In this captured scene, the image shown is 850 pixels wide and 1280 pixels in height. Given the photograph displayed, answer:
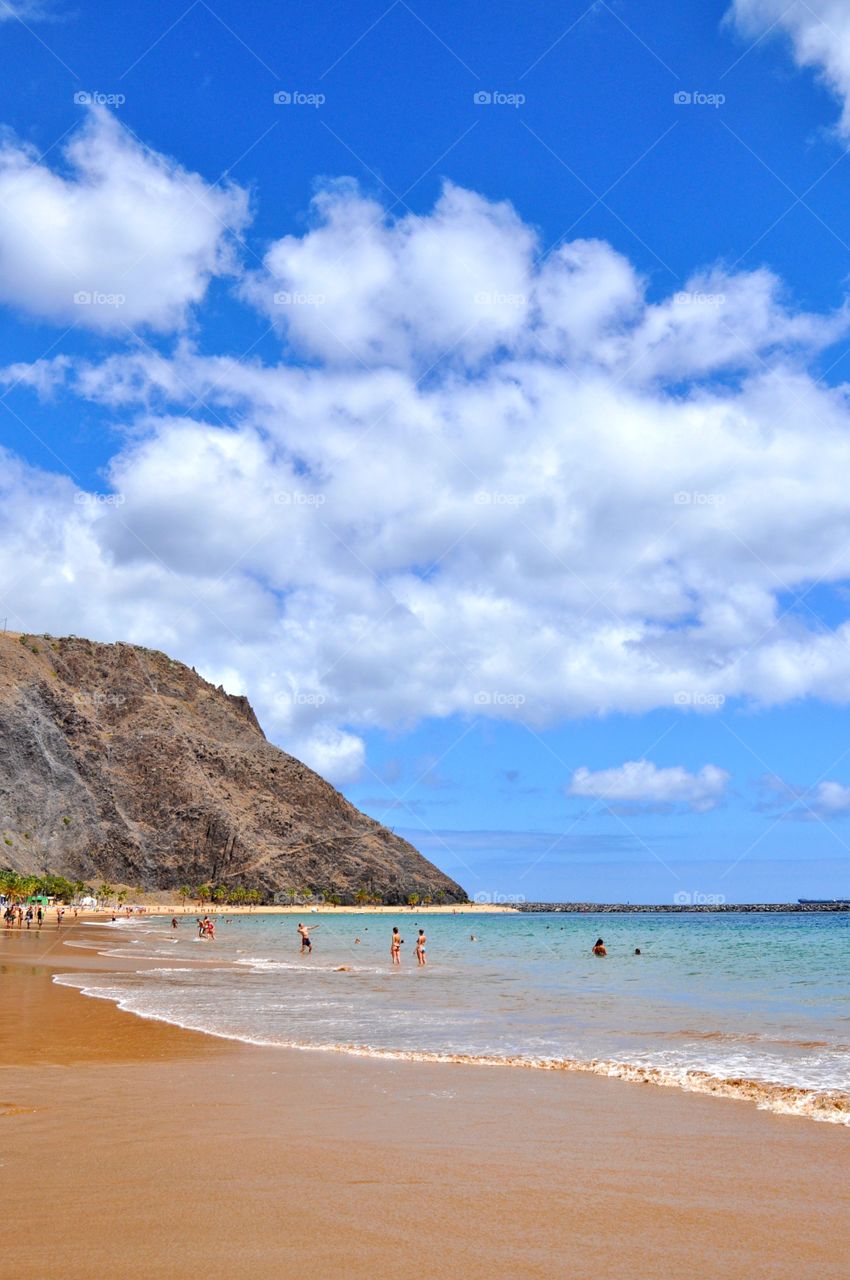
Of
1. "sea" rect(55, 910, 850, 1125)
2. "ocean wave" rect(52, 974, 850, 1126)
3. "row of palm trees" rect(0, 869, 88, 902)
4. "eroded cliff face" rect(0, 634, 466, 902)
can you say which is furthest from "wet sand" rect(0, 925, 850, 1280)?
"eroded cliff face" rect(0, 634, 466, 902)

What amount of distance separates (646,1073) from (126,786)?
166 metres

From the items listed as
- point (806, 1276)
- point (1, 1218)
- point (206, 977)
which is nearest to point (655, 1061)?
point (806, 1276)

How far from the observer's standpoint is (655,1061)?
1531 cm

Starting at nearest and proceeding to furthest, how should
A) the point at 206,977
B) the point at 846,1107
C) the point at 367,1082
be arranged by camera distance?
the point at 846,1107, the point at 367,1082, the point at 206,977

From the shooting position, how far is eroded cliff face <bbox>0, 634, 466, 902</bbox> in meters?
130

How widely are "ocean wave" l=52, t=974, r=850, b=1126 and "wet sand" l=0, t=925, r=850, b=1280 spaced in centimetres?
58

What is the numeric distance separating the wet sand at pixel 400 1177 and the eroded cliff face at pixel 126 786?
11711 centimetres

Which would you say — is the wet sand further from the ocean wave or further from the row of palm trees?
the row of palm trees

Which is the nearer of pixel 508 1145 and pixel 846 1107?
pixel 508 1145

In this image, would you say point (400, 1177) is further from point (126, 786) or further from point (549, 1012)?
point (126, 786)

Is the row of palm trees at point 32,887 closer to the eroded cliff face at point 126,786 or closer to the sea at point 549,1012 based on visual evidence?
the eroded cliff face at point 126,786

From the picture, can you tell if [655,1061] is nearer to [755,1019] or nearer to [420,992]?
[755,1019]

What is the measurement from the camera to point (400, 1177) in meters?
7.56

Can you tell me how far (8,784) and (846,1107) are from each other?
12734 centimetres
